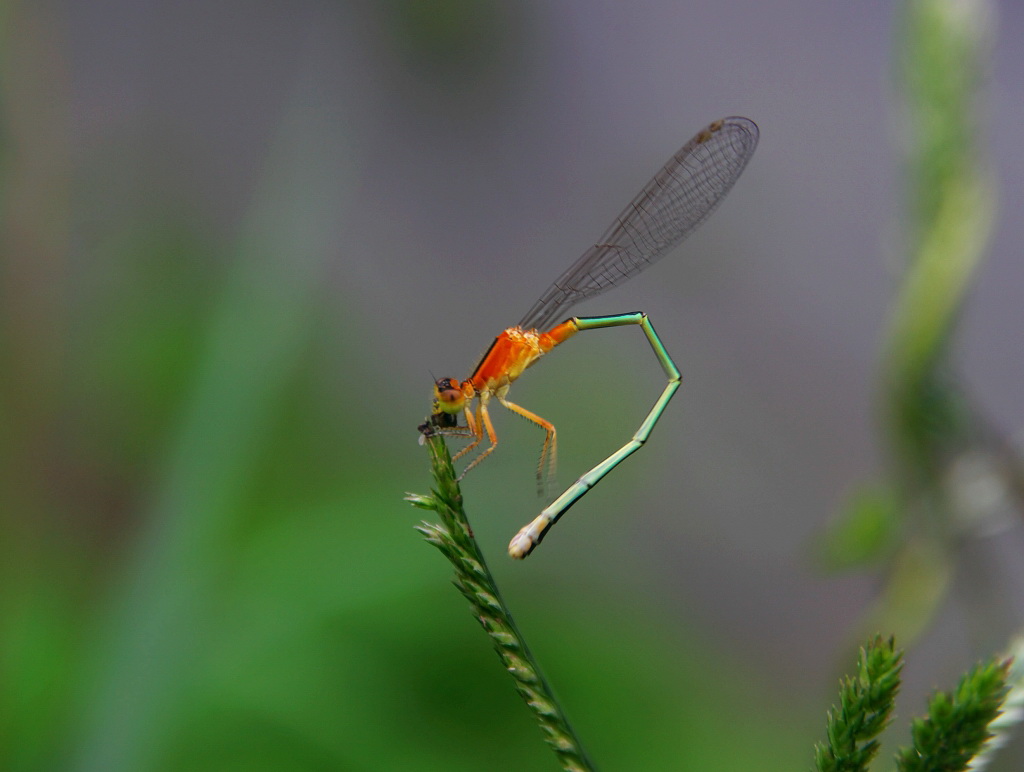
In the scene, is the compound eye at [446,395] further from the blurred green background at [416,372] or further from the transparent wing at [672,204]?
the transparent wing at [672,204]

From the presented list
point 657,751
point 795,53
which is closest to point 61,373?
point 657,751

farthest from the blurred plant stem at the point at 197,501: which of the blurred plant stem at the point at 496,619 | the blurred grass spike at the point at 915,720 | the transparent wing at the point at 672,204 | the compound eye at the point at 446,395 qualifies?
the blurred grass spike at the point at 915,720

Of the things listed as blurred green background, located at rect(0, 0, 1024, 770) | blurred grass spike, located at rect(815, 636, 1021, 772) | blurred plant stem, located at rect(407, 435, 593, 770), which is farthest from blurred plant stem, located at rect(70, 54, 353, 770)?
blurred grass spike, located at rect(815, 636, 1021, 772)

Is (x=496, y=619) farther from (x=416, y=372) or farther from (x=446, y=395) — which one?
(x=416, y=372)

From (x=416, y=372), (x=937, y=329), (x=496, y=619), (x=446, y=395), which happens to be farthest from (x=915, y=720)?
(x=416, y=372)

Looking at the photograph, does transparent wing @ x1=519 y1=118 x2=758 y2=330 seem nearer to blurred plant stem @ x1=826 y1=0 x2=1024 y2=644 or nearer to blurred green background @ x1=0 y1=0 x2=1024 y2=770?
blurred green background @ x1=0 y1=0 x2=1024 y2=770

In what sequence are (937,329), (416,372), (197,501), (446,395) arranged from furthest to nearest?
1. (416,372)
2. (197,501)
3. (446,395)
4. (937,329)
